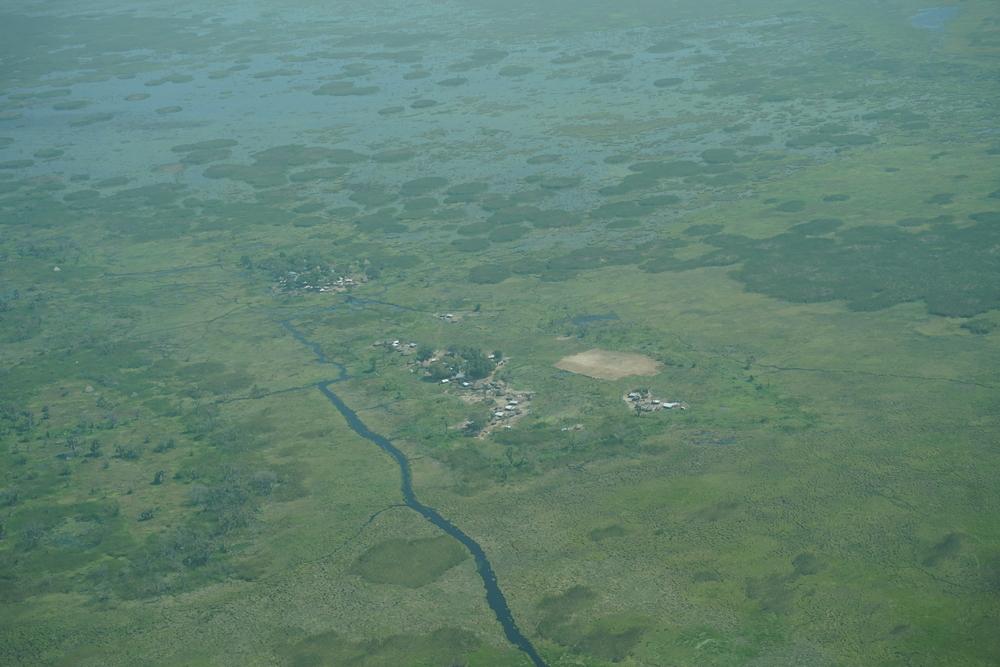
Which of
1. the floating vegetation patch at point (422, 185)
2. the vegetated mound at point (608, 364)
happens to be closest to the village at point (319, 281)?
the floating vegetation patch at point (422, 185)

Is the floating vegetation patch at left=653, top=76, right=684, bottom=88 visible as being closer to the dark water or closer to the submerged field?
the submerged field

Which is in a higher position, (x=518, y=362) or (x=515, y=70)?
(x=515, y=70)

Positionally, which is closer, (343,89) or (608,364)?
(608,364)

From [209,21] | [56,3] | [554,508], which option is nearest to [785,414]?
[554,508]

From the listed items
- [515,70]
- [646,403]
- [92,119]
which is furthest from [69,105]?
[646,403]

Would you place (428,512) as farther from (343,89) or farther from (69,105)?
(69,105)

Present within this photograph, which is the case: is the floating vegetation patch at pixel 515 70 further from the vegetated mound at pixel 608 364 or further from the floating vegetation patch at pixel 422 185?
the vegetated mound at pixel 608 364
